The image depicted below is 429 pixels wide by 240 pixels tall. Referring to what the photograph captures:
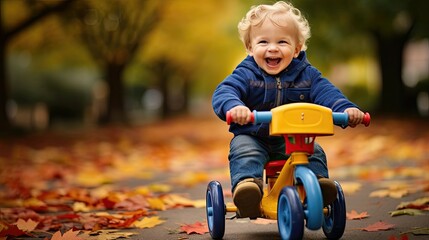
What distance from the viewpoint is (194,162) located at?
9266mm

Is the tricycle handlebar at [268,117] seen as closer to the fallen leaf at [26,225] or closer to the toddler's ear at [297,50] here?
the toddler's ear at [297,50]

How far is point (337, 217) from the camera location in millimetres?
3369

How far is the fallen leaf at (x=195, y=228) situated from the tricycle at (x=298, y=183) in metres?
0.39

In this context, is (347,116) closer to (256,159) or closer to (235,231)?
(256,159)

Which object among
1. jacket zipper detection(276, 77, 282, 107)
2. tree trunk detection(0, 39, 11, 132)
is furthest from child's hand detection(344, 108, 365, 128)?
tree trunk detection(0, 39, 11, 132)

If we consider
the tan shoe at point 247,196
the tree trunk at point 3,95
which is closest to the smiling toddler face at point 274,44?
the tan shoe at point 247,196

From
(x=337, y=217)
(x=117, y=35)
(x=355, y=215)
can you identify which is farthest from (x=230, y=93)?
(x=117, y=35)

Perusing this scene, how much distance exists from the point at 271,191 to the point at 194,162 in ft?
19.2

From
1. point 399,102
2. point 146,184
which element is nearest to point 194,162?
point 146,184

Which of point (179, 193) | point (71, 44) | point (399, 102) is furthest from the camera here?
point (71, 44)

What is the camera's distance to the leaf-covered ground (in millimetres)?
4238

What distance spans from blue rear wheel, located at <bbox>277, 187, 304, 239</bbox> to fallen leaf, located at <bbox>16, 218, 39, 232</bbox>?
1761mm

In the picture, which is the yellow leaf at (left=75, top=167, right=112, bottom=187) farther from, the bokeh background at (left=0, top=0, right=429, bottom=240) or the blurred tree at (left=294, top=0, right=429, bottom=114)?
the blurred tree at (left=294, top=0, right=429, bottom=114)

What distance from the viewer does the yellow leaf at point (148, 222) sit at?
413cm
